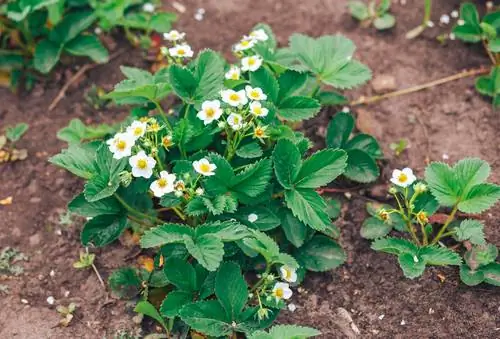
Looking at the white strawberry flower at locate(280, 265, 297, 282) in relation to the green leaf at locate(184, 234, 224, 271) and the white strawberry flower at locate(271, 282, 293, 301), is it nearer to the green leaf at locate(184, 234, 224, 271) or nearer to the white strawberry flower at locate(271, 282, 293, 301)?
the white strawberry flower at locate(271, 282, 293, 301)

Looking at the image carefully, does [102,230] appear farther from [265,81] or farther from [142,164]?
[265,81]

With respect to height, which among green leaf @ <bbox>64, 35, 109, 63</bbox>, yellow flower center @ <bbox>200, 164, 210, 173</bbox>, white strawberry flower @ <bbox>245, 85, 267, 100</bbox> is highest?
white strawberry flower @ <bbox>245, 85, 267, 100</bbox>

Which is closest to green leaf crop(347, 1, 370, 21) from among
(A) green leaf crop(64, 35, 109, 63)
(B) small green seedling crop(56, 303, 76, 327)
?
(A) green leaf crop(64, 35, 109, 63)

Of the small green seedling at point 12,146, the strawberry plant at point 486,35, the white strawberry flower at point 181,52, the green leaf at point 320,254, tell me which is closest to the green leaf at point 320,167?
the green leaf at point 320,254

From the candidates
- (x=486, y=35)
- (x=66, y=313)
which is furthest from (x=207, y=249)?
(x=486, y=35)

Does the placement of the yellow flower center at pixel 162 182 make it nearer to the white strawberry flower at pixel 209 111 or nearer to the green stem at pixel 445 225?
the white strawberry flower at pixel 209 111

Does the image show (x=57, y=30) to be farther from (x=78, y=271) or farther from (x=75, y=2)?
(x=78, y=271)
